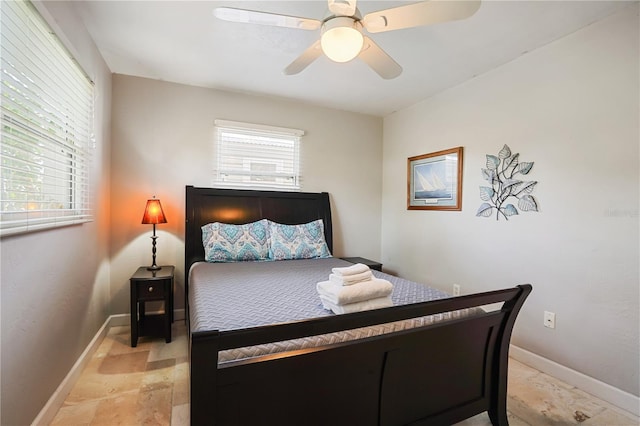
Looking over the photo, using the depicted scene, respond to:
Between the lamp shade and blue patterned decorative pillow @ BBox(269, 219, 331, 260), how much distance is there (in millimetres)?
1042

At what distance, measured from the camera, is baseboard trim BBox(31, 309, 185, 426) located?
1603 mm

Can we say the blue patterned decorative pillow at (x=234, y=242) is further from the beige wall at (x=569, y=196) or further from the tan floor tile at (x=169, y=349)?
the beige wall at (x=569, y=196)

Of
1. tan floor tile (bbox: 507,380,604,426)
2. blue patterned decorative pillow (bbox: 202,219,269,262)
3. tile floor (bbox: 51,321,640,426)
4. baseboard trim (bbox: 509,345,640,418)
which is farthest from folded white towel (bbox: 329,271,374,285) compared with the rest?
baseboard trim (bbox: 509,345,640,418)

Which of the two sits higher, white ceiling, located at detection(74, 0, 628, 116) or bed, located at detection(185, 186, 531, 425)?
white ceiling, located at detection(74, 0, 628, 116)

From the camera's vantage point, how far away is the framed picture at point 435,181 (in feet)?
9.95

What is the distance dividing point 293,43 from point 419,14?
3.70ft

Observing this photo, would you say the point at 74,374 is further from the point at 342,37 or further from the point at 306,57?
the point at 342,37

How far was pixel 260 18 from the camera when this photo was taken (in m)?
1.53

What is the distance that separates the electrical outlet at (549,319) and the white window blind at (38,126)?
127 inches

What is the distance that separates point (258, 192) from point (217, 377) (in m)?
2.52

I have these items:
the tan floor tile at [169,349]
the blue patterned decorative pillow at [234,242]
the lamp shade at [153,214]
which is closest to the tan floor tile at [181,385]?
the tan floor tile at [169,349]

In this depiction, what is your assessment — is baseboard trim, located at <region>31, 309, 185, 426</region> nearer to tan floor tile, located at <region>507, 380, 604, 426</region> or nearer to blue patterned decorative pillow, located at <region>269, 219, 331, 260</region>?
blue patterned decorative pillow, located at <region>269, 219, 331, 260</region>

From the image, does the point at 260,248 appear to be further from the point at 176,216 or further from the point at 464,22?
the point at 464,22

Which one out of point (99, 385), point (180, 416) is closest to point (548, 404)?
point (180, 416)
